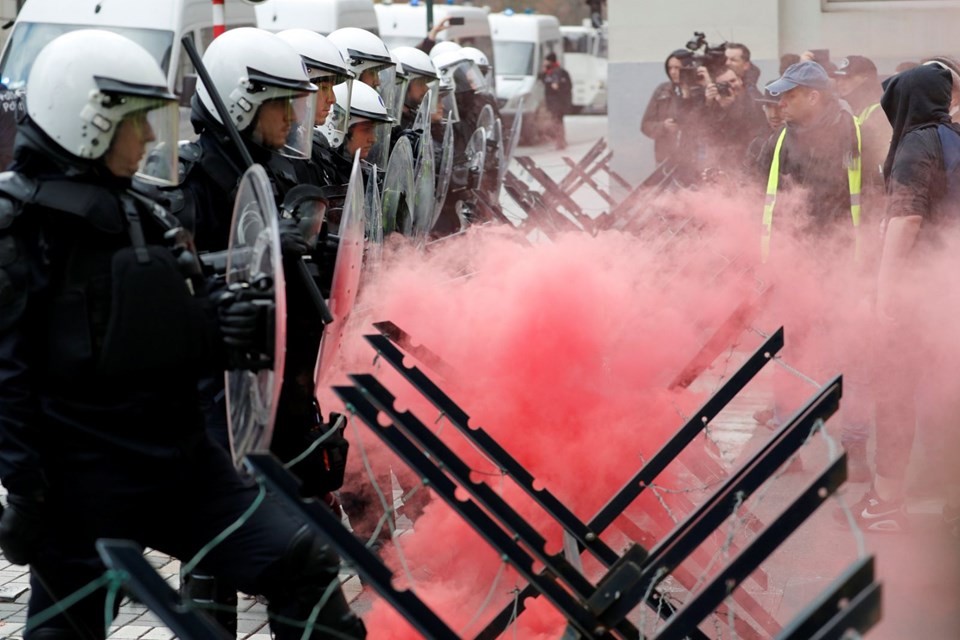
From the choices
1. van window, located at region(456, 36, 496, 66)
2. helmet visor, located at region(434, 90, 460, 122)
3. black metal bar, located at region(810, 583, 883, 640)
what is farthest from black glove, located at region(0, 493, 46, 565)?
van window, located at region(456, 36, 496, 66)

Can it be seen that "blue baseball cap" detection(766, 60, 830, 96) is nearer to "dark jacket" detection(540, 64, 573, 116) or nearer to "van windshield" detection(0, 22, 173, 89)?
"van windshield" detection(0, 22, 173, 89)

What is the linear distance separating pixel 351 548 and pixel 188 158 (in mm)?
2075

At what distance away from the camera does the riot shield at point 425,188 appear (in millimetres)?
7188

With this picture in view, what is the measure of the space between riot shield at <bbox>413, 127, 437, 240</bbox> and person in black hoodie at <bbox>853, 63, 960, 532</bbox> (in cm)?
223

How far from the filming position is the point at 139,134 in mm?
3529

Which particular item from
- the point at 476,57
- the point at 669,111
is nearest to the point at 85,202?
the point at 476,57

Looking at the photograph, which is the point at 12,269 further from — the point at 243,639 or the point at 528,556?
the point at 243,639

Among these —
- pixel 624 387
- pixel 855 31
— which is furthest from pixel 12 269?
pixel 855 31

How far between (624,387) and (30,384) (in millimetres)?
2822

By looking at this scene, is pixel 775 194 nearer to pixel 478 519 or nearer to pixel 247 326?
pixel 247 326

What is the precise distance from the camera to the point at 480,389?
5.43 m

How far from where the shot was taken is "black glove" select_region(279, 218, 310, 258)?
417 cm

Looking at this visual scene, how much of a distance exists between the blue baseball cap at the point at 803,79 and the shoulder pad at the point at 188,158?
360 cm

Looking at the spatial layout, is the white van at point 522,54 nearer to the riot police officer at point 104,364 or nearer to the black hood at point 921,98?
the black hood at point 921,98
